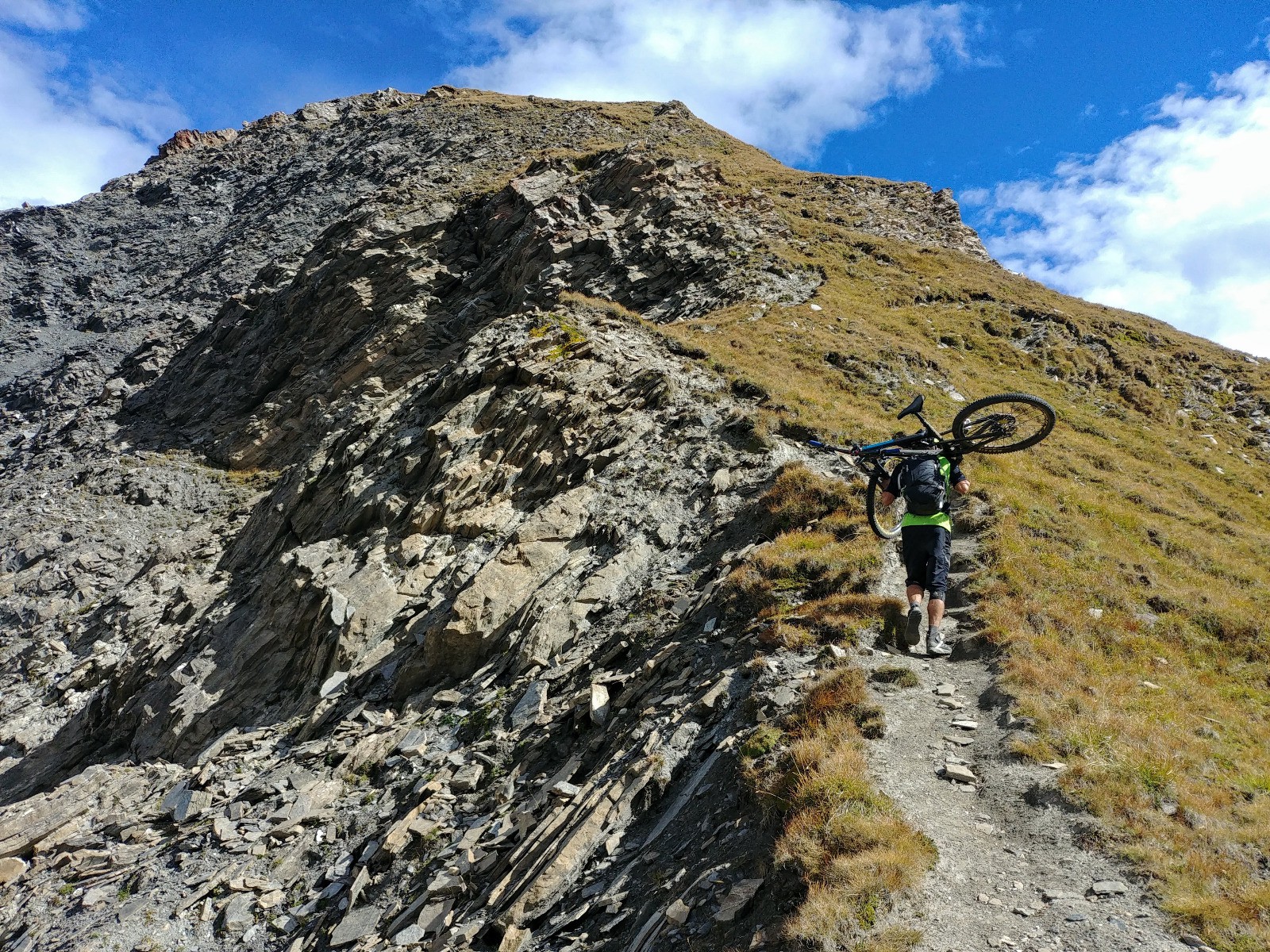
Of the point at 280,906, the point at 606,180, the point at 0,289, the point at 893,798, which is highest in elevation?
the point at 606,180

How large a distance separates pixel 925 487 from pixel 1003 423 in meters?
3.06

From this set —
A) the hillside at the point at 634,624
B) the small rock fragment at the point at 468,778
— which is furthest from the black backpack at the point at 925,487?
the small rock fragment at the point at 468,778

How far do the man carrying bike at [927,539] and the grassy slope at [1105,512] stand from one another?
912 mm

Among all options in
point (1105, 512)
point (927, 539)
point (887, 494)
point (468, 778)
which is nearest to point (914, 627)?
point (927, 539)

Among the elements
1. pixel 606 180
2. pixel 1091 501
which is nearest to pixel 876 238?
pixel 606 180

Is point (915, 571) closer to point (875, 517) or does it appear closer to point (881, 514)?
point (875, 517)

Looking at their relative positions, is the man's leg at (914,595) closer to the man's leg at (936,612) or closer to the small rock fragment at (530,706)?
the man's leg at (936,612)

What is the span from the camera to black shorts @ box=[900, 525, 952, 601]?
9.38 metres

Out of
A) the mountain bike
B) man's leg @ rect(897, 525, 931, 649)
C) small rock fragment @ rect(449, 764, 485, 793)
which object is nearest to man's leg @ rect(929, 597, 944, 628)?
man's leg @ rect(897, 525, 931, 649)

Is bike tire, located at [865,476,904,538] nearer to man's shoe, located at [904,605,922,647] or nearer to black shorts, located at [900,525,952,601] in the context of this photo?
black shorts, located at [900,525,952,601]

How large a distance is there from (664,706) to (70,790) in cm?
1628

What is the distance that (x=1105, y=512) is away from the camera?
53.7 feet

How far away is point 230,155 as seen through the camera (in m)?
93.9

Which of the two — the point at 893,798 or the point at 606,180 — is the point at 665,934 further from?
the point at 606,180
